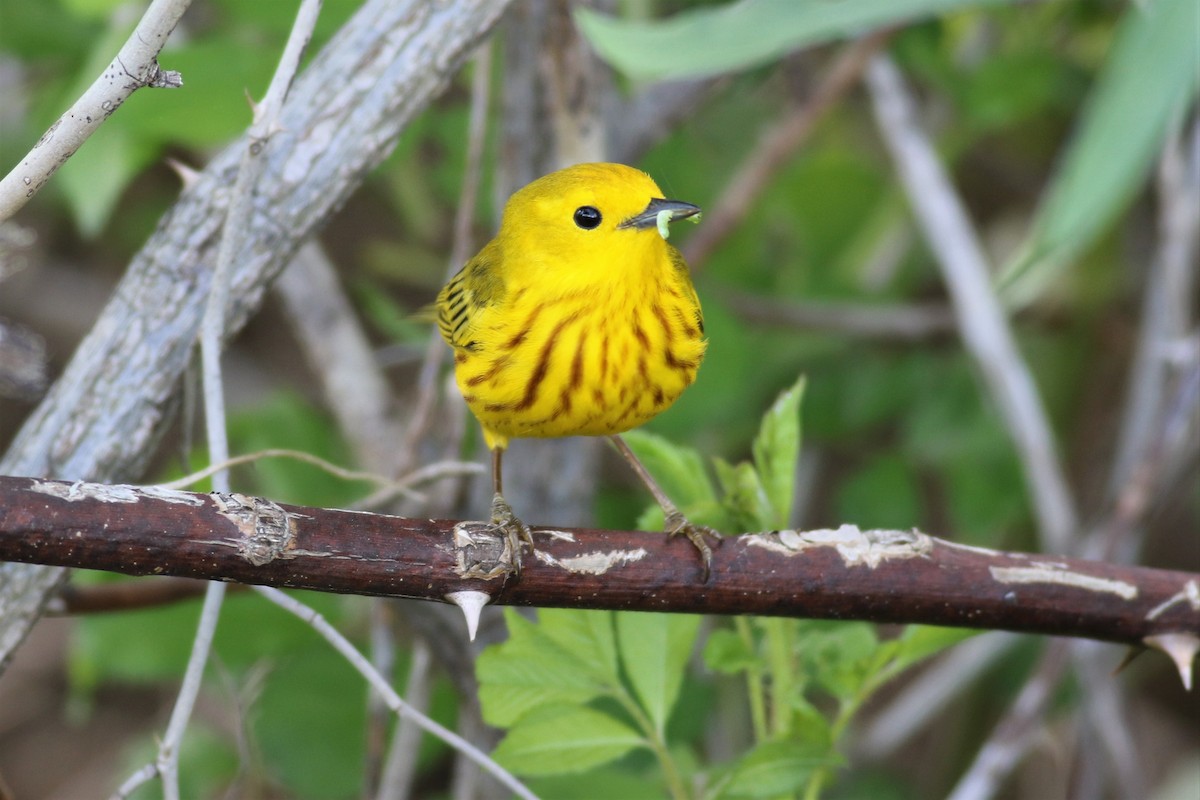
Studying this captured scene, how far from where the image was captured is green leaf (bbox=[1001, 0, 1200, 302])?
1174 millimetres

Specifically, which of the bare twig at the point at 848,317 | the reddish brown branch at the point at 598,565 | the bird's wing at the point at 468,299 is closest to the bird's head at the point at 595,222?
the bird's wing at the point at 468,299

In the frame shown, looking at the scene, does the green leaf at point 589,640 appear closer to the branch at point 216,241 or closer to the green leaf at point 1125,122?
the branch at point 216,241

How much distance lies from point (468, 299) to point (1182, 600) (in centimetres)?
134

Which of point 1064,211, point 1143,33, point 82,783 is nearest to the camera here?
point 1064,211

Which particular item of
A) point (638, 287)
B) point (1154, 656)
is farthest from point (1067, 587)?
point (1154, 656)

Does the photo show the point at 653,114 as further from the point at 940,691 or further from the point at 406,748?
the point at 940,691

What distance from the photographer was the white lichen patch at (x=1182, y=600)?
1.96 meters

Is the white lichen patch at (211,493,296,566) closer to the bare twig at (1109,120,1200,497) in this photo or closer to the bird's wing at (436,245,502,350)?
the bird's wing at (436,245,502,350)

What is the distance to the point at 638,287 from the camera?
91.0 inches

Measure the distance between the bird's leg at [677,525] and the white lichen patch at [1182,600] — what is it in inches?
25.9

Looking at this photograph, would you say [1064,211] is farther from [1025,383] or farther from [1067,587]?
[1025,383]

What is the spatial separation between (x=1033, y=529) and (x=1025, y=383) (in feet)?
3.41

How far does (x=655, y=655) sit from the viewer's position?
1.96 m

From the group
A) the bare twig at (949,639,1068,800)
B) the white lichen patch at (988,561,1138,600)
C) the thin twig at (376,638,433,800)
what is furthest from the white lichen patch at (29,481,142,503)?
the bare twig at (949,639,1068,800)
